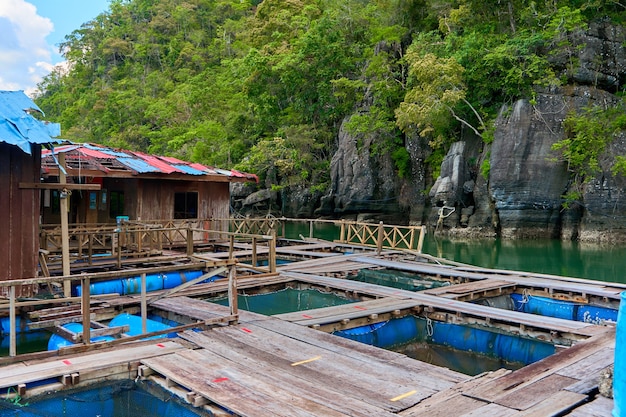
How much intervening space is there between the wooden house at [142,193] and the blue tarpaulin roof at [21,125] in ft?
23.1

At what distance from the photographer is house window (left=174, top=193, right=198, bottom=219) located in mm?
21656

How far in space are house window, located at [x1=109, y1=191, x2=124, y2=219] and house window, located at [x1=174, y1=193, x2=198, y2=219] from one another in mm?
2245

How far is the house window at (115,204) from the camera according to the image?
Result: 66.3ft

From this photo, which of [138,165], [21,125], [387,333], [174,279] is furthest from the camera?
[138,165]

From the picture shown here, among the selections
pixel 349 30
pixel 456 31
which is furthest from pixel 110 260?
pixel 349 30

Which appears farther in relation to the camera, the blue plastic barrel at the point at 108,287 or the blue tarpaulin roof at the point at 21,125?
the blue plastic barrel at the point at 108,287

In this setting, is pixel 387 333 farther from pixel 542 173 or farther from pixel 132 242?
pixel 542 173

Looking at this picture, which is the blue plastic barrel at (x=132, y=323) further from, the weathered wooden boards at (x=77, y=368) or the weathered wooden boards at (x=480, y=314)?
the weathered wooden boards at (x=480, y=314)

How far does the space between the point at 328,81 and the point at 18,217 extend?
32.8 meters

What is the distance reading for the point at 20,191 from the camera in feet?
33.5

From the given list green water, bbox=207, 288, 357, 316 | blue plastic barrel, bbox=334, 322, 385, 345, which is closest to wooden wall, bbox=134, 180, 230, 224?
green water, bbox=207, 288, 357, 316

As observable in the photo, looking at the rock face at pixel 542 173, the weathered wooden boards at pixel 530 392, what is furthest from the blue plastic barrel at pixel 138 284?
the rock face at pixel 542 173

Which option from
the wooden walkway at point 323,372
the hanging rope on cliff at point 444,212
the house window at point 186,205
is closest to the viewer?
the wooden walkway at point 323,372

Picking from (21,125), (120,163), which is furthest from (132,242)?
(21,125)
